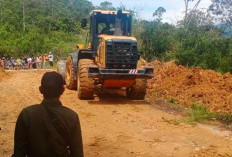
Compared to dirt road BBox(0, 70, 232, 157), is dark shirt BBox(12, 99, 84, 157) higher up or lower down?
higher up

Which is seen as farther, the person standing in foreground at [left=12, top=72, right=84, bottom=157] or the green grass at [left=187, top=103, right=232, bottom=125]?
the green grass at [left=187, top=103, right=232, bottom=125]

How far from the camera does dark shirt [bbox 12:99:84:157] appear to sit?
2625 millimetres

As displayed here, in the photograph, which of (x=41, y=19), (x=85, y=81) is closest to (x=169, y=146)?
(x=85, y=81)

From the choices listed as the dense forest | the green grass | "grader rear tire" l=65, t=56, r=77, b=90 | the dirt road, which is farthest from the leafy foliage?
the green grass

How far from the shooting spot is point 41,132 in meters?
2.63

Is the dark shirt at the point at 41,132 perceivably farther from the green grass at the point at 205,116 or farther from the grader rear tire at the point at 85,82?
the grader rear tire at the point at 85,82

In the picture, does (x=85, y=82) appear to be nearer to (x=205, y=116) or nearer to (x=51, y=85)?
(x=205, y=116)

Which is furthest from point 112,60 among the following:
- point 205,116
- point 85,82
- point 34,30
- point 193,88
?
point 34,30

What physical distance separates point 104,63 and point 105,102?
146 centimetres

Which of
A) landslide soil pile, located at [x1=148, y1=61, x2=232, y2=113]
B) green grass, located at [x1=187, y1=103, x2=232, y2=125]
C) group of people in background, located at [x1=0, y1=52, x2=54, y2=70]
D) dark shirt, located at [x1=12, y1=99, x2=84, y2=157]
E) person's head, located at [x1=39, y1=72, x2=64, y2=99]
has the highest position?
person's head, located at [x1=39, y1=72, x2=64, y2=99]

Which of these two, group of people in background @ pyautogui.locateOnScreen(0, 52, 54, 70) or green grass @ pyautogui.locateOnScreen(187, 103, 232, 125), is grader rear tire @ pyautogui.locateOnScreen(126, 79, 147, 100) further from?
group of people in background @ pyautogui.locateOnScreen(0, 52, 54, 70)

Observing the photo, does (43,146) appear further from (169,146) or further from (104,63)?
(104,63)

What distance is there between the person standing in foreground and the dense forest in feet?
47.5

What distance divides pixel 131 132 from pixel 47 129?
4.64m
